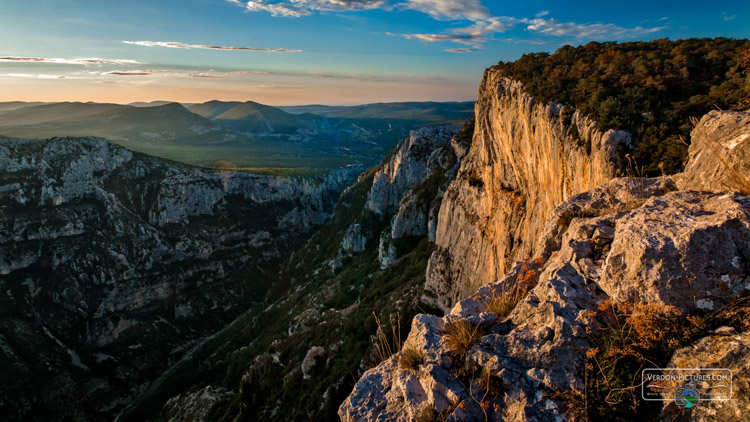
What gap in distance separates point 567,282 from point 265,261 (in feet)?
452

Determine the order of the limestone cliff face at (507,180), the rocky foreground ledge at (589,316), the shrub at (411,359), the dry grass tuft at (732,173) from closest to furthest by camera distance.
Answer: the rocky foreground ledge at (589,316) < the dry grass tuft at (732,173) < the shrub at (411,359) < the limestone cliff face at (507,180)

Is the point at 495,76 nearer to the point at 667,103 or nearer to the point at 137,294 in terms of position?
the point at 667,103

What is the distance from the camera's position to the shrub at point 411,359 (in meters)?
6.45

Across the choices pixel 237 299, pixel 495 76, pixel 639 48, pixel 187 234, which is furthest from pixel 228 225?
pixel 639 48

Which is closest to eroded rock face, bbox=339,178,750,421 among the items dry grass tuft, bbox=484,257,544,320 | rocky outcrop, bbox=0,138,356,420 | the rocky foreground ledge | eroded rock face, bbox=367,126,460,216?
the rocky foreground ledge

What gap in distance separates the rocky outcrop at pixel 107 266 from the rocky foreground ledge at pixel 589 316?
325ft

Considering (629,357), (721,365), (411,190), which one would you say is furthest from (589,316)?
(411,190)

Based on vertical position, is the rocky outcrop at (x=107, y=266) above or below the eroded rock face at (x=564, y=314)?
below

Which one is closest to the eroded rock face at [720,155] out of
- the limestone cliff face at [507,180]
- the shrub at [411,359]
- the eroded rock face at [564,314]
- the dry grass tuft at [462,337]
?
the eroded rock face at [564,314]

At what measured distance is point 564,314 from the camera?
6.00 metres

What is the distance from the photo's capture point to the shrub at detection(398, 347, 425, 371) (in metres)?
6.45

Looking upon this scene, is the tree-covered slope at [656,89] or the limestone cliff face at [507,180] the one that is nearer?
the tree-covered slope at [656,89]

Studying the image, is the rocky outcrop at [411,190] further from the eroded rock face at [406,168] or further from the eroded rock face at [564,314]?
the eroded rock face at [564,314]

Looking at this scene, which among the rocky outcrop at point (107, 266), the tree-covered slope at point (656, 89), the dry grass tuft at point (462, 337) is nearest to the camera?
the dry grass tuft at point (462, 337)
